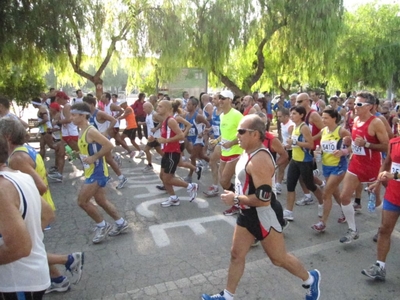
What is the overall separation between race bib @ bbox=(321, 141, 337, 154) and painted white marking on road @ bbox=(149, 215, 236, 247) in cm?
169

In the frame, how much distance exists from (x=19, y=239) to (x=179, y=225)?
360 cm

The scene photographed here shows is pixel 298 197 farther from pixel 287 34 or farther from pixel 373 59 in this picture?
pixel 373 59

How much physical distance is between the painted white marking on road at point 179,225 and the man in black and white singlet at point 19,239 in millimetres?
2633

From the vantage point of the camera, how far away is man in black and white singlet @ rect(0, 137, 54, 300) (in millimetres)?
1840

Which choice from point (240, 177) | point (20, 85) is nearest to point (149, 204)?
point (240, 177)

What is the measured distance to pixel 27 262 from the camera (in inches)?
81.7

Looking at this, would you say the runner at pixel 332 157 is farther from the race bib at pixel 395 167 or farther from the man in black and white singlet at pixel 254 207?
the man in black and white singlet at pixel 254 207

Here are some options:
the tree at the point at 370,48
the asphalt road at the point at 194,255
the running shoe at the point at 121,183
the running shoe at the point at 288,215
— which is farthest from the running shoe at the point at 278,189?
the tree at the point at 370,48

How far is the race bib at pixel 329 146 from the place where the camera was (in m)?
4.88

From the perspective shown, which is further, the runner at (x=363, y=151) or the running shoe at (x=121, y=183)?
the running shoe at (x=121, y=183)

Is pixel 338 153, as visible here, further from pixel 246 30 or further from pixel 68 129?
pixel 246 30

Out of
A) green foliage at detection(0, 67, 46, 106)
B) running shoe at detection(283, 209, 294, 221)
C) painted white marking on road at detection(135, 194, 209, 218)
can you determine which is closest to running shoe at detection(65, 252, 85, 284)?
painted white marking on road at detection(135, 194, 209, 218)

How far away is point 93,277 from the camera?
3871mm

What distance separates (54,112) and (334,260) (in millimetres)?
7594
